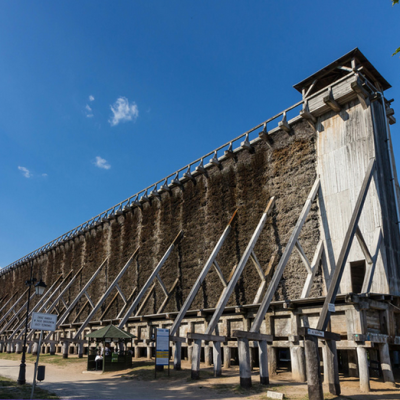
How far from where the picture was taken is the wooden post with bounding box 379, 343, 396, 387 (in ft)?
38.7

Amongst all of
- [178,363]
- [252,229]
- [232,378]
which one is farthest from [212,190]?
[232,378]

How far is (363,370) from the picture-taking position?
36.8 feet

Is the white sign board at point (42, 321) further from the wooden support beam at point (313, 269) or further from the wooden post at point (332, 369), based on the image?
the wooden support beam at point (313, 269)

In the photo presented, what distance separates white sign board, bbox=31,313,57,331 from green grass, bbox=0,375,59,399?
1.97m

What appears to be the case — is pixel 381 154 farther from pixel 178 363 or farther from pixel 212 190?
pixel 178 363

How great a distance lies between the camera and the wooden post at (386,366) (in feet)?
38.7

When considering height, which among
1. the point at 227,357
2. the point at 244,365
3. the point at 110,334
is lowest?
the point at 227,357

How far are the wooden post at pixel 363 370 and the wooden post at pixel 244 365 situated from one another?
3.19m

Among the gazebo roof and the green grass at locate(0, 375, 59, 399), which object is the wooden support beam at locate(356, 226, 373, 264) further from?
the green grass at locate(0, 375, 59, 399)

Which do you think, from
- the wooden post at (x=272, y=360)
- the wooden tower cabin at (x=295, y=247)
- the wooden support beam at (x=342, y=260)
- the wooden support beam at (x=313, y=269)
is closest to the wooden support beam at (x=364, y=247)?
the wooden tower cabin at (x=295, y=247)

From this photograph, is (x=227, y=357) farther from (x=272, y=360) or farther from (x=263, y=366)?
(x=263, y=366)

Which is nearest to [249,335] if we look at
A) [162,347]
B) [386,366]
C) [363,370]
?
[363,370]

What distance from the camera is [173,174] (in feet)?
86.6

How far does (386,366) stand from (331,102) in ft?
33.9
